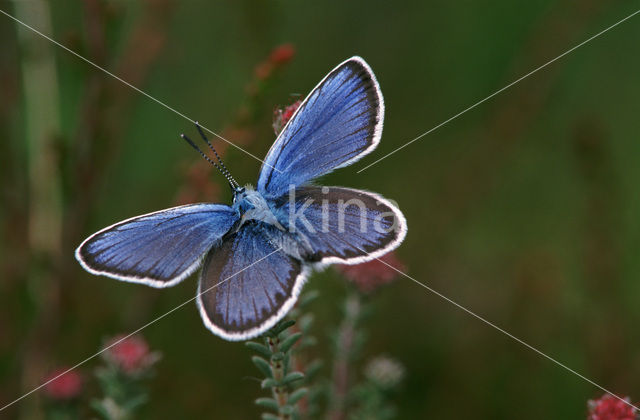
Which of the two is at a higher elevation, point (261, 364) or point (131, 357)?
point (131, 357)

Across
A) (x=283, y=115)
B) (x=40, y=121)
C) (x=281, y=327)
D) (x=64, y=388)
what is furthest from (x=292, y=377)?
(x=40, y=121)

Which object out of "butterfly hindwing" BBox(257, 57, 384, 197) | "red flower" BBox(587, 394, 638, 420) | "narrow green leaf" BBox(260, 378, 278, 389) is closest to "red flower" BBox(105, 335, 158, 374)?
"narrow green leaf" BBox(260, 378, 278, 389)

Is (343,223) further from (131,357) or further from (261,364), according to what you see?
(131,357)

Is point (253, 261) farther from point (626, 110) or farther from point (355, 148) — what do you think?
point (626, 110)

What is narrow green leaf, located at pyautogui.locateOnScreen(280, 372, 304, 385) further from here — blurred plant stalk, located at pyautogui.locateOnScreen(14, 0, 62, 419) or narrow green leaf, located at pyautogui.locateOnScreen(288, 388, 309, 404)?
blurred plant stalk, located at pyautogui.locateOnScreen(14, 0, 62, 419)

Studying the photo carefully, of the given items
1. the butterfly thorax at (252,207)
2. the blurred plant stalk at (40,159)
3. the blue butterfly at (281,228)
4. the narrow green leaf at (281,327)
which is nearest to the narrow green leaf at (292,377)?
the narrow green leaf at (281,327)

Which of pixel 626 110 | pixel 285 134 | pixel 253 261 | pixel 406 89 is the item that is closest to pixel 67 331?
pixel 253 261
